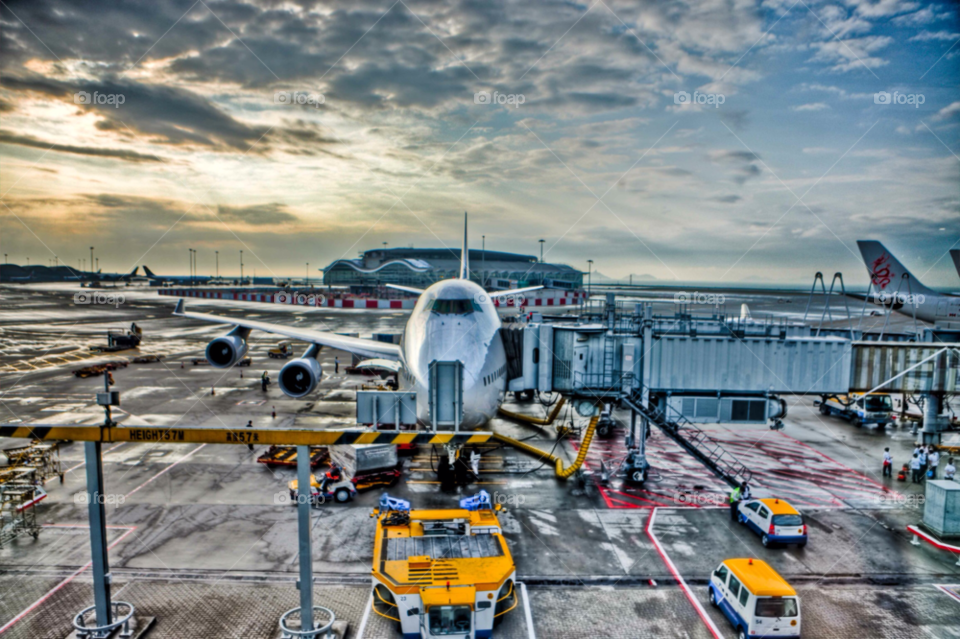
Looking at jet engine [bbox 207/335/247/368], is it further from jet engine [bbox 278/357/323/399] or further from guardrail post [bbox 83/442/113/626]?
guardrail post [bbox 83/442/113/626]

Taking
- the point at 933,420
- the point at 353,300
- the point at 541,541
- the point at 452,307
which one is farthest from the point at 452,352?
the point at 353,300

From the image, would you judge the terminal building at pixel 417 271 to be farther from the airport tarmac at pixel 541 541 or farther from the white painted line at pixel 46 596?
the white painted line at pixel 46 596

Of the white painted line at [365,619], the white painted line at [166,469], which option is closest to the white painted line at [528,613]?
the white painted line at [365,619]

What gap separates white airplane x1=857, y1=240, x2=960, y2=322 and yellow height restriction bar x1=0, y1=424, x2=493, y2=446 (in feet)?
127

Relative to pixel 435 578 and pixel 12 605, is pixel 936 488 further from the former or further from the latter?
pixel 12 605

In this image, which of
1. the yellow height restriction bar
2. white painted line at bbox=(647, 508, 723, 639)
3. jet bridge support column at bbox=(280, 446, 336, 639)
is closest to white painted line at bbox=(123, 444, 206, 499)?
the yellow height restriction bar

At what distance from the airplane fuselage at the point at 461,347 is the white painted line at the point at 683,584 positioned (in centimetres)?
790

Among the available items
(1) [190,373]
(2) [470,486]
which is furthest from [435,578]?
(1) [190,373]

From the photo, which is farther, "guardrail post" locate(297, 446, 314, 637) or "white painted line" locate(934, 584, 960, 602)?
"white painted line" locate(934, 584, 960, 602)

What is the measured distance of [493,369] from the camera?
22.5 m

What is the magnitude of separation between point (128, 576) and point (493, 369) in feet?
48.2

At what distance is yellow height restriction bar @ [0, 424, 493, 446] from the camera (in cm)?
1184

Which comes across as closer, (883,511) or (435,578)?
(435,578)

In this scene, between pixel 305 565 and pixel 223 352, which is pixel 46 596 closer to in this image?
pixel 305 565
